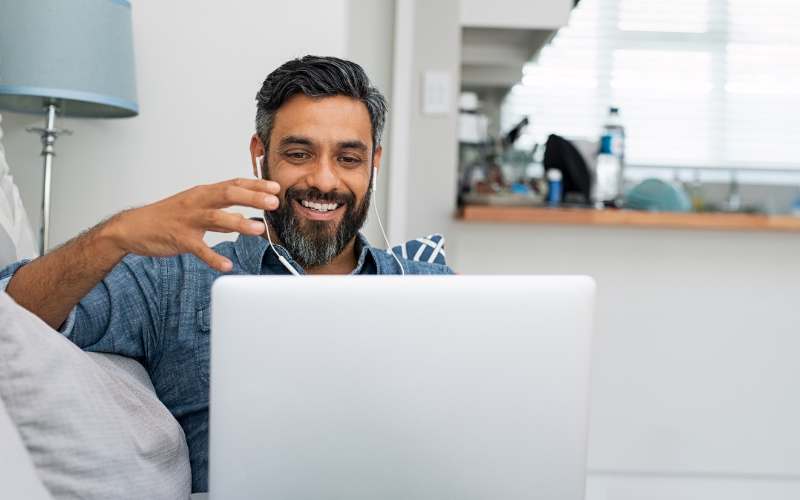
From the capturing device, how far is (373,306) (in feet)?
1.98

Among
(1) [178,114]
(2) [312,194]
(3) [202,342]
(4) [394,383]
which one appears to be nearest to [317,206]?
(2) [312,194]

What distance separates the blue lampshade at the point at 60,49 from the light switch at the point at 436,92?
1096mm

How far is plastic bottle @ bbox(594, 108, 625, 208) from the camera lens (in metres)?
2.33

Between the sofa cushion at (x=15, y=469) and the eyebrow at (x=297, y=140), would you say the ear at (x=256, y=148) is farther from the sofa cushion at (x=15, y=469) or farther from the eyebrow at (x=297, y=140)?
the sofa cushion at (x=15, y=469)

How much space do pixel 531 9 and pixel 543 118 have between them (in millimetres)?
848

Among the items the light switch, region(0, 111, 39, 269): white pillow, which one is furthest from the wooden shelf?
region(0, 111, 39, 269): white pillow

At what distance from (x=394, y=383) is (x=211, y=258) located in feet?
1.06

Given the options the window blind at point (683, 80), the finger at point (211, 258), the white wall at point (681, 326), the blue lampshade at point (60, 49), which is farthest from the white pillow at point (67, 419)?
the window blind at point (683, 80)

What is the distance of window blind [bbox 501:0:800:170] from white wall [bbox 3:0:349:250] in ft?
5.32

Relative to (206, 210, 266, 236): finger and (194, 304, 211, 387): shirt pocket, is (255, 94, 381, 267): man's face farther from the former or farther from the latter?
(206, 210, 266, 236): finger

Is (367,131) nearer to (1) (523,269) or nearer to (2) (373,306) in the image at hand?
(2) (373,306)

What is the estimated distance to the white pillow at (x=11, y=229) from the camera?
3.51 ft

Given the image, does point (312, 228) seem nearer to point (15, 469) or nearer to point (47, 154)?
point (47, 154)

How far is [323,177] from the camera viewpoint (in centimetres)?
124
